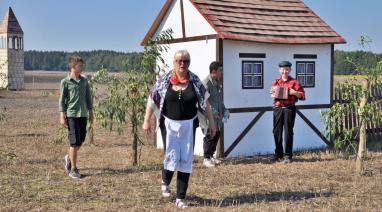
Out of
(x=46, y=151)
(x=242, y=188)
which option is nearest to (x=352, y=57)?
(x=242, y=188)

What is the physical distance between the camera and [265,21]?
12078 millimetres

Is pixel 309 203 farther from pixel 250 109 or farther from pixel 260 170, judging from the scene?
pixel 250 109

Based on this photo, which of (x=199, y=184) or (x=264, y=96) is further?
(x=264, y=96)

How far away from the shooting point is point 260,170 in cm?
900

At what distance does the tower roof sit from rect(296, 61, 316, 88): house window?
4225cm

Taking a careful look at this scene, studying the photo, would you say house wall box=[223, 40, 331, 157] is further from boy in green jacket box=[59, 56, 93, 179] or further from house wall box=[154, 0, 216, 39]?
boy in green jacket box=[59, 56, 93, 179]

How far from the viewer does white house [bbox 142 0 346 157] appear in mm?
11023

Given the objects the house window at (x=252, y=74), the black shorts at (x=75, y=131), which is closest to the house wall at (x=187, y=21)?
the house window at (x=252, y=74)

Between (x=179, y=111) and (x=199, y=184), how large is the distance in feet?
6.20

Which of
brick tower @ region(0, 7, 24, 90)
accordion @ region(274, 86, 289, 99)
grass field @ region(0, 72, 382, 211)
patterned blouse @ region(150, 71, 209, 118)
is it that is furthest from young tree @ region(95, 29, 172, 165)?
brick tower @ region(0, 7, 24, 90)

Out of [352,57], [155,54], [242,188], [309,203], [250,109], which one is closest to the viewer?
[309,203]

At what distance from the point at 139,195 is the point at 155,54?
3.34 m

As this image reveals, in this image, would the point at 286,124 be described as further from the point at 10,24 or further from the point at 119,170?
the point at 10,24

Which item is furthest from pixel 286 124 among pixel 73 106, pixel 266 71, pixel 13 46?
pixel 13 46
